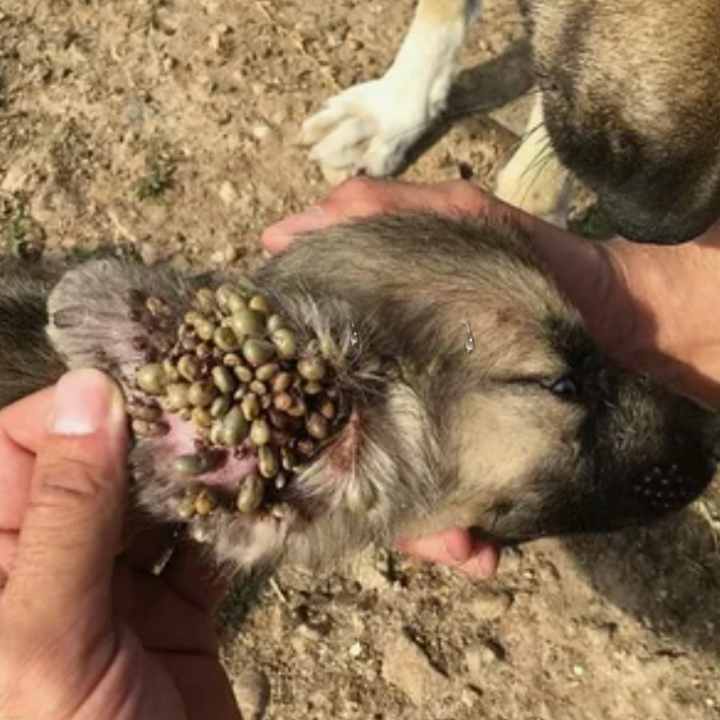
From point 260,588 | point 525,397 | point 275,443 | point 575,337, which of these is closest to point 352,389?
point 275,443

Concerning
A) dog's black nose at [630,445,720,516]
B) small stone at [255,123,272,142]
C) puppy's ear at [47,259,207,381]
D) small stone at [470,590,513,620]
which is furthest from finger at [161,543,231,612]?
small stone at [255,123,272,142]

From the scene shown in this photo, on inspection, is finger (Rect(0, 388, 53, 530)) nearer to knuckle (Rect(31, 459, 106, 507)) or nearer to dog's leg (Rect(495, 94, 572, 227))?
knuckle (Rect(31, 459, 106, 507))

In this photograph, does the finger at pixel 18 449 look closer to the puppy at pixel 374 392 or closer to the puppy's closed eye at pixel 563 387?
the puppy at pixel 374 392

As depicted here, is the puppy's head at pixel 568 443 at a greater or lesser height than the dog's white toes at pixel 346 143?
greater

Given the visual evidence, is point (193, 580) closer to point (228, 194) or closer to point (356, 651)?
point (356, 651)

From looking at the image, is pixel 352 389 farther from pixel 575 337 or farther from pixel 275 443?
pixel 575 337

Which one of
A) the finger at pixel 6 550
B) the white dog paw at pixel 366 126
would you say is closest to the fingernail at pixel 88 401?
the finger at pixel 6 550
